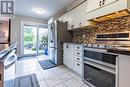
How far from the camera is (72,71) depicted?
311cm

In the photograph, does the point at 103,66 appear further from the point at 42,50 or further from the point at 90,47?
the point at 42,50

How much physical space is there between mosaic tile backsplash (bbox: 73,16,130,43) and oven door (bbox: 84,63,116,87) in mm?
1059

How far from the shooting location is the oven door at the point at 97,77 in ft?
5.19

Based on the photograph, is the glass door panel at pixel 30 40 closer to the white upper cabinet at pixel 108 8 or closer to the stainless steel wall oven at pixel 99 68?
the white upper cabinet at pixel 108 8

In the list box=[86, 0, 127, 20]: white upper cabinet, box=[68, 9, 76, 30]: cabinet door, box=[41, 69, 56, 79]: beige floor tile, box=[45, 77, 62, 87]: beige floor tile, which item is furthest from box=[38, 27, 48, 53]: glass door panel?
box=[86, 0, 127, 20]: white upper cabinet

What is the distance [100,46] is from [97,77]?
0.61m

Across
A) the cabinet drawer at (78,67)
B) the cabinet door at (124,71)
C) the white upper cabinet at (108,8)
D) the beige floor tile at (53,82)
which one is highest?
the white upper cabinet at (108,8)

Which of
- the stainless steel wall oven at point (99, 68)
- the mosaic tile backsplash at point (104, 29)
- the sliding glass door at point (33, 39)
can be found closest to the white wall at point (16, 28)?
the sliding glass door at point (33, 39)

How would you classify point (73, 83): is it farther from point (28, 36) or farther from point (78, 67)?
point (28, 36)

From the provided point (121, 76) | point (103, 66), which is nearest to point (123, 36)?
point (103, 66)

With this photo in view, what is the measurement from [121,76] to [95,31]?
194cm

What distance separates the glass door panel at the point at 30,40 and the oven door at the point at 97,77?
471 cm

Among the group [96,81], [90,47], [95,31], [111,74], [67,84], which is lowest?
[67,84]

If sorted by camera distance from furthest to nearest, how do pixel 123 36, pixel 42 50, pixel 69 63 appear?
pixel 42 50, pixel 69 63, pixel 123 36
